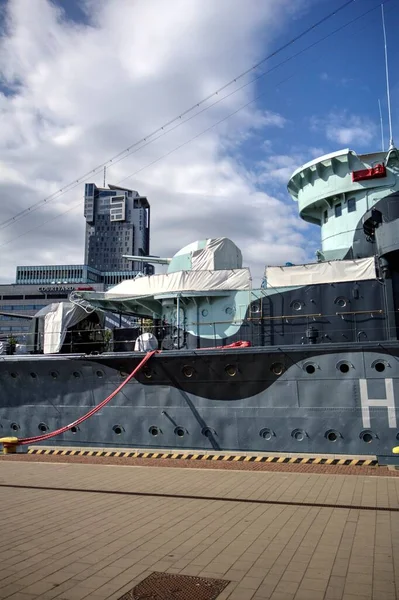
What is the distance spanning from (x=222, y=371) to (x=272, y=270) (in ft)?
10.9

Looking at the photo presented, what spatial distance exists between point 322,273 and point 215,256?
3658mm

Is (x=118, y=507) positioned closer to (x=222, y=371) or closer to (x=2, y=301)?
(x=222, y=371)

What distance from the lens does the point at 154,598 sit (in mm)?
4059

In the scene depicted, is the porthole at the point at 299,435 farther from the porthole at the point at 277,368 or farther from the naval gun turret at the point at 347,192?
the naval gun turret at the point at 347,192

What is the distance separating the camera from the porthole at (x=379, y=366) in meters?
11.0

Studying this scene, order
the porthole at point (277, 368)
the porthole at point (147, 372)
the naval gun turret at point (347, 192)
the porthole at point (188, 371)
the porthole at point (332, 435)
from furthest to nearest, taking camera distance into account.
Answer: the naval gun turret at point (347, 192)
the porthole at point (147, 372)
the porthole at point (188, 371)
the porthole at point (277, 368)
the porthole at point (332, 435)

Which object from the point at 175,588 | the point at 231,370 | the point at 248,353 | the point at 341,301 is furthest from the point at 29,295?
the point at 175,588

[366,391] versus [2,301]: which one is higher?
[2,301]

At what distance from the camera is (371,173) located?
47.2 ft

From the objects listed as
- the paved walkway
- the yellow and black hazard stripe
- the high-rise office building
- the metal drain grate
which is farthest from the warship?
the high-rise office building

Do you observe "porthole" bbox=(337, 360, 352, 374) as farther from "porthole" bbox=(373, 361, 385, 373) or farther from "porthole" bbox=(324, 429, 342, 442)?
"porthole" bbox=(324, 429, 342, 442)

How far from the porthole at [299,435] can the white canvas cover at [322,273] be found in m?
4.01

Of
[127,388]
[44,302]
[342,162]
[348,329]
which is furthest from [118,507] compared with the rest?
[44,302]

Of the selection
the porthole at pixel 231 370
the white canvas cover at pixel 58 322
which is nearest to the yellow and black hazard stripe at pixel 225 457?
the porthole at pixel 231 370
